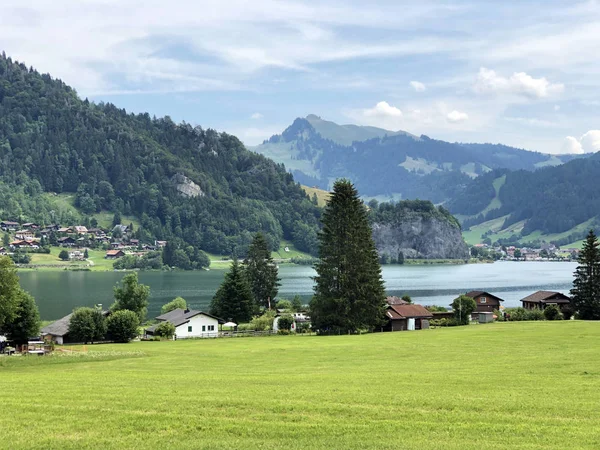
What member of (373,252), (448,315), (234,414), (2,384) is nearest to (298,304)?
(448,315)

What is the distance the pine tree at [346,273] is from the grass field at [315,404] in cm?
3186

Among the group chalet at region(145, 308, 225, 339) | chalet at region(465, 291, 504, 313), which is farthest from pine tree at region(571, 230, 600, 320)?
chalet at region(145, 308, 225, 339)

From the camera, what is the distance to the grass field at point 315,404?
15031mm

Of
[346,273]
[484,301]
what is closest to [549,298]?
[484,301]

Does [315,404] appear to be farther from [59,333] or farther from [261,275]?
[261,275]

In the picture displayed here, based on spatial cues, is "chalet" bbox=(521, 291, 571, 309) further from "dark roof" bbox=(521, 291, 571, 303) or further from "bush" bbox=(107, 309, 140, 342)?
"bush" bbox=(107, 309, 140, 342)

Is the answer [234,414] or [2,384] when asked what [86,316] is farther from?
[234,414]

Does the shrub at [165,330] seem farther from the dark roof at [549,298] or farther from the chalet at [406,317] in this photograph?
the dark roof at [549,298]

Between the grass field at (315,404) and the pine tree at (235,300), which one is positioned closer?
the grass field at (315,404)

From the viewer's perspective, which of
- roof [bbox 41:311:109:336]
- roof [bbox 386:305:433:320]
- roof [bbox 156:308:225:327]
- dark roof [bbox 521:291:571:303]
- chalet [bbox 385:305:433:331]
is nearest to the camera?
roof [bbox 41:311:109:336]

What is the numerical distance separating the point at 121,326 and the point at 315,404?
46.9 m

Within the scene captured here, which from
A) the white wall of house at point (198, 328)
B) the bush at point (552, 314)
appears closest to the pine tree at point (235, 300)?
the white wall of house at point (198, 328)

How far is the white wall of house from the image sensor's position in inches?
2859

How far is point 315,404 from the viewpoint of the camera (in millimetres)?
18547
